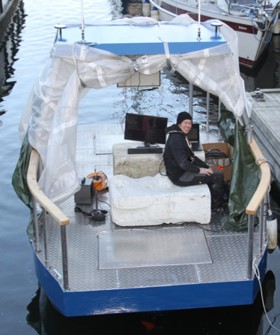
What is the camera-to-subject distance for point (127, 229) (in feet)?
31.2

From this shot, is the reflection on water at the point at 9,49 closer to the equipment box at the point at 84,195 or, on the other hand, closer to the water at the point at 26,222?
the water at the point at 26,222

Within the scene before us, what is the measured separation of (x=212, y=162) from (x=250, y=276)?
302 centimetres

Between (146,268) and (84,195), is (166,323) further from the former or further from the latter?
(84,195)

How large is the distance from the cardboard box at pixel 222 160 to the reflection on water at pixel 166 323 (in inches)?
89.0

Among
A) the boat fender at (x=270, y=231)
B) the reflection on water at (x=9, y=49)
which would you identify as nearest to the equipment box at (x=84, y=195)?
the boat fender at (x=270, y=231)

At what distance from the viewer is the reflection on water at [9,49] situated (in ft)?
70.2

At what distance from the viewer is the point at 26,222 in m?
12.4

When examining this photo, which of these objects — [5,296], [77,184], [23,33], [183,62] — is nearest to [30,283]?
[5,296]

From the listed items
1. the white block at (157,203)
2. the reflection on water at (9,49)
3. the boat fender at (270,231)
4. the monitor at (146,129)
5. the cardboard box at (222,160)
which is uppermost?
the monitor at (146,129)

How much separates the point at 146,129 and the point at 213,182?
4.81 ft

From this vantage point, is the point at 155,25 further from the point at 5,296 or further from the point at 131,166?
the point at 5,296

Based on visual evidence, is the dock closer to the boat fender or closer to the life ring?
the boat fender

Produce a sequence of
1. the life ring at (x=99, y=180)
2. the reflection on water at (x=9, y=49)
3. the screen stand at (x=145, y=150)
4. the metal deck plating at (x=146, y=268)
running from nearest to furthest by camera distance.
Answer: the metal deck plating at (x=146, y=268), the screen stand at (x=145, y=150), the life ring at (x=99, y=180), the reflection on water at (x=9, y=49)

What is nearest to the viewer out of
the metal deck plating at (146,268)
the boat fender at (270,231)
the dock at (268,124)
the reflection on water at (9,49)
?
the metal deck plating at (146,268)
